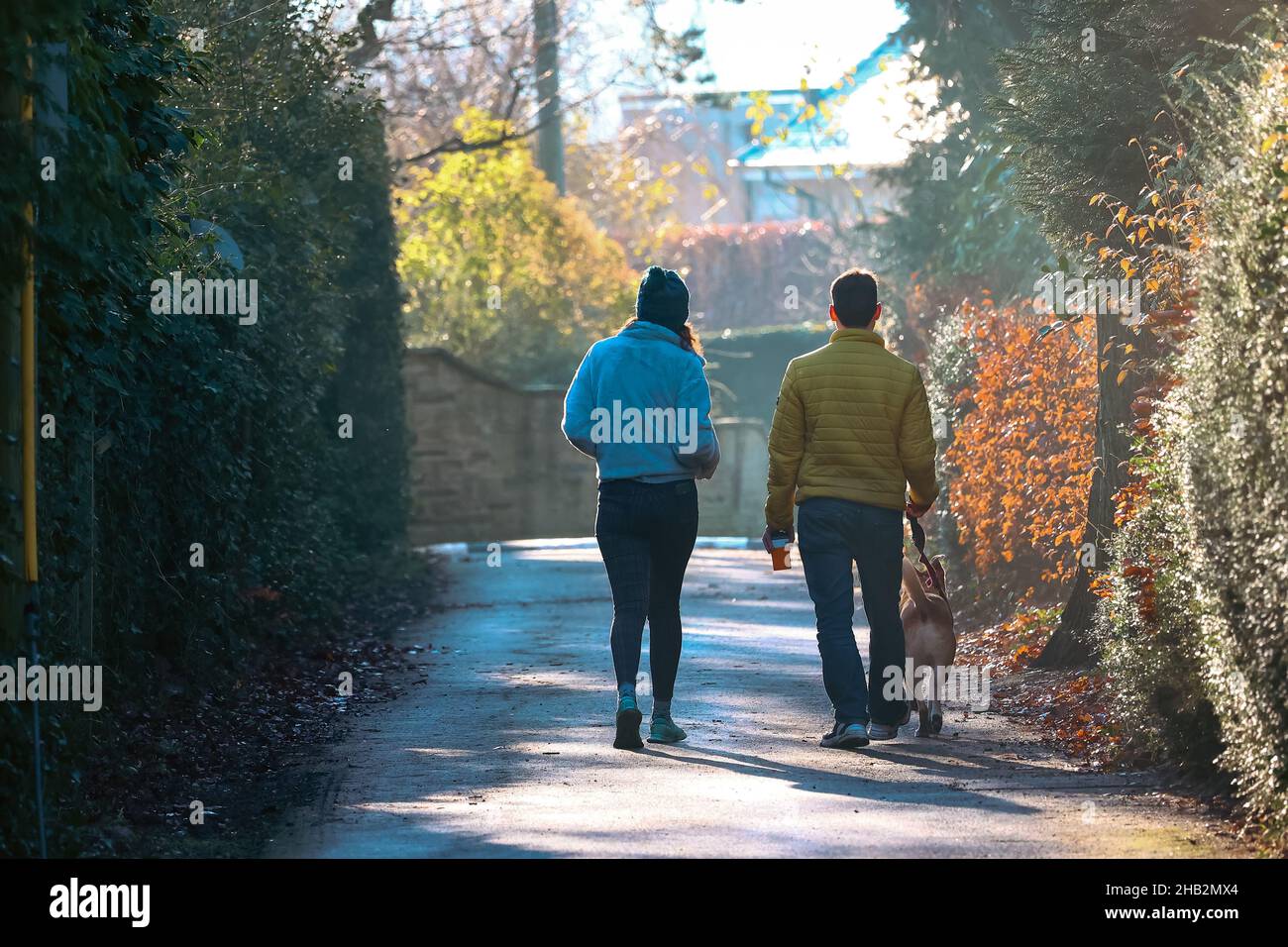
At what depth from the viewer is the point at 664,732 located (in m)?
8.82

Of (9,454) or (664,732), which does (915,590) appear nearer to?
(664,732)

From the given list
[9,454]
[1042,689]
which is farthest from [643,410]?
[9,454]

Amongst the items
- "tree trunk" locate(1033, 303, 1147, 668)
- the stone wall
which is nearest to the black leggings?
"tree trunk" locate(1033, 303, 1147, 668)

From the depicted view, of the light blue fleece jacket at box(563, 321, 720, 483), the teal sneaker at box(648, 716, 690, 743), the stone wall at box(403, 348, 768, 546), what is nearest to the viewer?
the light blue fleece jacket at box(563, 321, 720, 483)

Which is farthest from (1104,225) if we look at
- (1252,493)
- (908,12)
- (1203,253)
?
(908,12)

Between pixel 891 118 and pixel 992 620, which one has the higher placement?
pixel 891 118

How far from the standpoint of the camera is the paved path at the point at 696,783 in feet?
21.1

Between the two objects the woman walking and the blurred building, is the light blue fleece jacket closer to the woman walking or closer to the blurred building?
the woman walking

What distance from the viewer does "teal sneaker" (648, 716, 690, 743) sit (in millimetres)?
8820

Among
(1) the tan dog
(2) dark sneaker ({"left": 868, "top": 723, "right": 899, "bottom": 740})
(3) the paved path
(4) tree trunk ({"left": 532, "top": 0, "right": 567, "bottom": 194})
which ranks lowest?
(3) the paved path

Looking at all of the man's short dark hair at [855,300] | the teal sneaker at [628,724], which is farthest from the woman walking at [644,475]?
the man's short dark hair at [855,300]

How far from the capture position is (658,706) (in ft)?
29.1

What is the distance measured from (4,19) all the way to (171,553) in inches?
163
